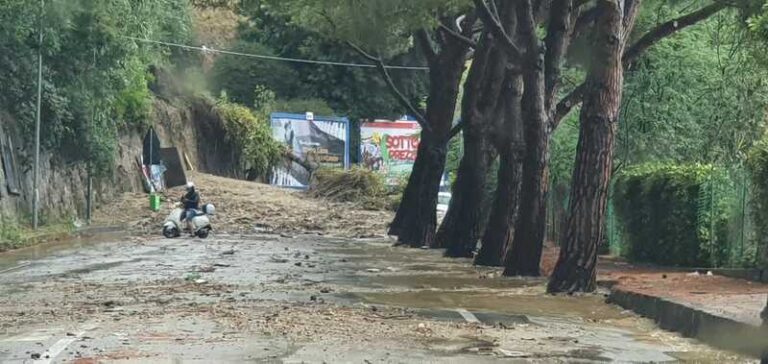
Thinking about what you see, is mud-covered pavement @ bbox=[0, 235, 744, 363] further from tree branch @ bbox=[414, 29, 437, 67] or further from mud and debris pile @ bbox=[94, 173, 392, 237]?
mud and debris pile @ bbox=[94, 173, 392, 237]

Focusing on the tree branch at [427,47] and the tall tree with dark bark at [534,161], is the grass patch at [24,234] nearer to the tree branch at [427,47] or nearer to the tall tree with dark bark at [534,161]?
the tree branch at [427,47]

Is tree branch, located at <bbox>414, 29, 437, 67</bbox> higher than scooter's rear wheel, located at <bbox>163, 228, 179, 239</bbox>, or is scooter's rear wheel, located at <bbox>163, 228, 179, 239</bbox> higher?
tree branch, located at <bbox>414, 29, 437, 67</bbox>

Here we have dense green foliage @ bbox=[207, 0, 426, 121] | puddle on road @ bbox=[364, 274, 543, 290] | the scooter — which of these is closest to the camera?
puddle on road @ bbox=[364, 274, 543, 290]

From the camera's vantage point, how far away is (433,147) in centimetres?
3244

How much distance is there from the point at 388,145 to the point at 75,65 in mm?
34384

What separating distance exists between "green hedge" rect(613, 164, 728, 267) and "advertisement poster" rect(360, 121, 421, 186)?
4253 cm

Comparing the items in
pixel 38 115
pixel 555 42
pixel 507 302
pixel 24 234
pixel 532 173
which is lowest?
pixel 507 302

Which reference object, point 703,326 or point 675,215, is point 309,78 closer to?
point 675,215

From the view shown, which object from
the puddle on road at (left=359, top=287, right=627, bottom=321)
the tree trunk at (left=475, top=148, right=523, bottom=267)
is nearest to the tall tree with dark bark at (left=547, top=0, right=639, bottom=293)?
the puddle on road at (left=359, top=287, right=627, bottom=321)

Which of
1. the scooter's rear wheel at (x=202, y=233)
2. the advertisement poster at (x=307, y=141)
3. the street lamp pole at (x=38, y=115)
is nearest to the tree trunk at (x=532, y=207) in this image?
the scooter's rear wheel at (x=202, y=233)

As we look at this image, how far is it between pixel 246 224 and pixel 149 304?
25573 millimetres

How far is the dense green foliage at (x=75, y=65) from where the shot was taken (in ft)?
99.1

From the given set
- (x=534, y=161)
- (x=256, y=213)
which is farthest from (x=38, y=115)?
(x=534, y=161)

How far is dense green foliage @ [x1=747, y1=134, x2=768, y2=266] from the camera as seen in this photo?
15.4m
